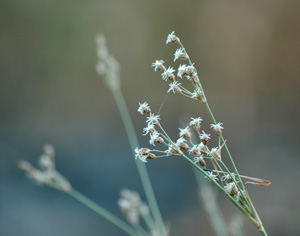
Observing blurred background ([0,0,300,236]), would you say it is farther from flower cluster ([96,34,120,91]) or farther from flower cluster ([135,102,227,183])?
flower cluster ([135,102,227,183])

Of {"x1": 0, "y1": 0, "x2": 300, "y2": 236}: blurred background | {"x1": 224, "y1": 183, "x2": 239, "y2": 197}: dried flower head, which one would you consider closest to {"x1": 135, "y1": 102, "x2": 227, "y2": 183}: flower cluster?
{"x1": 224, "y1": 183, "x2": 239, "y2": 197}: dried flower head

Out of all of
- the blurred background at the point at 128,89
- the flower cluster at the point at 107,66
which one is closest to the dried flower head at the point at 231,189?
the flower cluster at the point at 107,66

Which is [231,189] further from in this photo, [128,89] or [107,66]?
[128,89]

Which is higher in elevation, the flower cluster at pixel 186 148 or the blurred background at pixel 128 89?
the blurred background at pixel 128 89

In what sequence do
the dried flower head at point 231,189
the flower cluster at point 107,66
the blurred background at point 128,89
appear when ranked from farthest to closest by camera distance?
the blurred background at point 128,89 → the flower cluster at point 107,66 → the dried flower head at point 231,189

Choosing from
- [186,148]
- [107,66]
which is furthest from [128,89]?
[186,148]

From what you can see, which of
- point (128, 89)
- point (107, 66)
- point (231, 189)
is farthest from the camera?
point (128, 89)

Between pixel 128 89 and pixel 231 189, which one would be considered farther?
pixel 128 89

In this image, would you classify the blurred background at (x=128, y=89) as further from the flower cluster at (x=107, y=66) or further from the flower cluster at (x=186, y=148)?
the flower cluster at (x=186, y=148)

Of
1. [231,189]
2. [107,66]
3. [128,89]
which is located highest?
[128,89]
